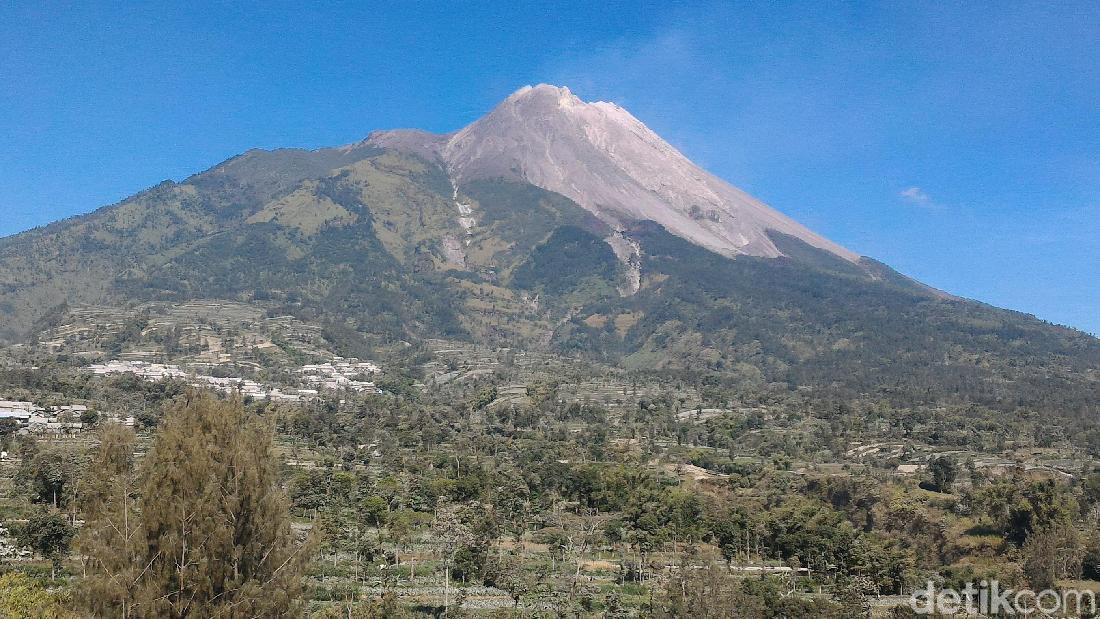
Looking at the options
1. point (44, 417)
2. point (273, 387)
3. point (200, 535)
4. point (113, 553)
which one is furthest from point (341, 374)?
point (200, 535)

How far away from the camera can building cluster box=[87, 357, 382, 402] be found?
107062 mm

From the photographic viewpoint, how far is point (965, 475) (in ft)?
232

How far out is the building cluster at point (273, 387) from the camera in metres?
107

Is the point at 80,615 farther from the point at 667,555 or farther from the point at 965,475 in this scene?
the point at 965,475

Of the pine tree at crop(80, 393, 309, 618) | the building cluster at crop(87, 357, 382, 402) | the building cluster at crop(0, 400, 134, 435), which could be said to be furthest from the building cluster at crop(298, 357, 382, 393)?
the pine tree at crop(80, 393, 309, 618)

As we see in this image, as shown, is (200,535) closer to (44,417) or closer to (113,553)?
(113,553)

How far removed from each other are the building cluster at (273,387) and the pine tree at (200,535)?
256 feet

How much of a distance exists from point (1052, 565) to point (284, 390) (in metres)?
98.0

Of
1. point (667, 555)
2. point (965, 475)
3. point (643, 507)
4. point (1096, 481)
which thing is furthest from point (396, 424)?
point (1096, 481)

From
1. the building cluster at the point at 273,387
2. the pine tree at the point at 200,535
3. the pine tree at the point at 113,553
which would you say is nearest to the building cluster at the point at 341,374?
the building cluster at the point at 273,387

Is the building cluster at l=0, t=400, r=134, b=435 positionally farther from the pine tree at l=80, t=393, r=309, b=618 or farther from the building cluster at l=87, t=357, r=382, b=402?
the pine tree at l=80, t=393, r=309, b=618

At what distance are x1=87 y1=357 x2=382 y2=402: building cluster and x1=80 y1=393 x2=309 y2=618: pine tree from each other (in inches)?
3070

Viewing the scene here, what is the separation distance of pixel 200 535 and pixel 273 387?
104121 mm

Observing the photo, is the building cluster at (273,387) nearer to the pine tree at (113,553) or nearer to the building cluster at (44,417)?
the building cluster at (44,417)
